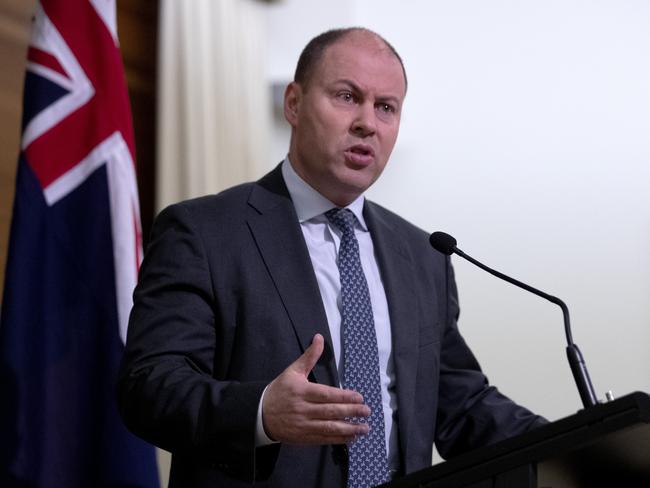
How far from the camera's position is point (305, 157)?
6.79 ft

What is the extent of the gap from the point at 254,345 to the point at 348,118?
1.87 ft

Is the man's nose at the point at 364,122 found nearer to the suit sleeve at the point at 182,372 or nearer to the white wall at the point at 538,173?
the suit sleeve at the point at 182,372

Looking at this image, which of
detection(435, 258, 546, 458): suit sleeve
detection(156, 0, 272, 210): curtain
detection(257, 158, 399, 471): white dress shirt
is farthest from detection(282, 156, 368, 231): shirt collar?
detection(156, 0, 272, 210): curtain

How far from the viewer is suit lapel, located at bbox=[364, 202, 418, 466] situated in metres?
1.89

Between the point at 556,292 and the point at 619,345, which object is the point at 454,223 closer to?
the point at 556,292

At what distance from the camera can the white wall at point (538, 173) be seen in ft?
11.5

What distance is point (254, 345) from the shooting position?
1.77 m

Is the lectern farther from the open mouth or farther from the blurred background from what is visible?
the blurred background

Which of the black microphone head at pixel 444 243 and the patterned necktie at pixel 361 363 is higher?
the black microphone head at pixel 444 243

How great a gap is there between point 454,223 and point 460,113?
0.47 metres

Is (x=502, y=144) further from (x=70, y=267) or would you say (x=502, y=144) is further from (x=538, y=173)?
(x=70, y=267)

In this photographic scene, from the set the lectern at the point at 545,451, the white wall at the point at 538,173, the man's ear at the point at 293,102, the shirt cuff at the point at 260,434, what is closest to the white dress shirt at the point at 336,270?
the man's ear at the point at 293,102

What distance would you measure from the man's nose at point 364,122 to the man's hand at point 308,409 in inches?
30.7

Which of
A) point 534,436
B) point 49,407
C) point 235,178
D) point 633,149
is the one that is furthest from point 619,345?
point 534,436
